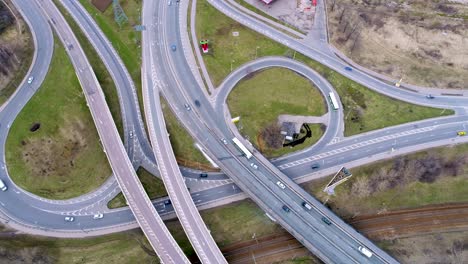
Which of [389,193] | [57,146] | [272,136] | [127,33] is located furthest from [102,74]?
[389,193]

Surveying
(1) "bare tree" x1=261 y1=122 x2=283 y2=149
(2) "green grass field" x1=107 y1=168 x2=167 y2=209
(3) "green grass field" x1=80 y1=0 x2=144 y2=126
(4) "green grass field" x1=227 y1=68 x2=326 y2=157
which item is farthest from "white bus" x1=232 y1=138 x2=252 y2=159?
(3) "green grass field" x1=80 y1=0 x2=144 y2=126

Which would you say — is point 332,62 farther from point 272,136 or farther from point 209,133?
point 209,133

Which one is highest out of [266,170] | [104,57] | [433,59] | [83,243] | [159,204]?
[433,59]

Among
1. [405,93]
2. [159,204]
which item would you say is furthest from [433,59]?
[159,204]

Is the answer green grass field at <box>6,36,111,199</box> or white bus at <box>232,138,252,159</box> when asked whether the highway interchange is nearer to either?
white bus at <box>232,138,252,159</box>

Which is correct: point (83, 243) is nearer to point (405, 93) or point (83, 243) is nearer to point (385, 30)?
point (405, 93)
